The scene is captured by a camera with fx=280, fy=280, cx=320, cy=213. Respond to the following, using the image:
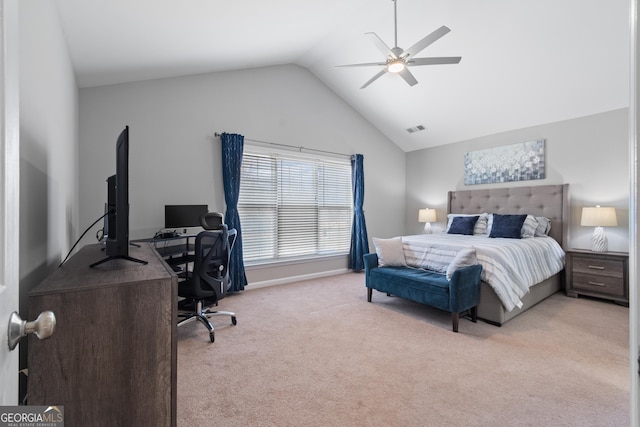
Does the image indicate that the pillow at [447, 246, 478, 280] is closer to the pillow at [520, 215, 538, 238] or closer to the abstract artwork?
the pillow at [520, 215, 538, 238]

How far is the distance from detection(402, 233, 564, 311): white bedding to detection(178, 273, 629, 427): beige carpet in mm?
370

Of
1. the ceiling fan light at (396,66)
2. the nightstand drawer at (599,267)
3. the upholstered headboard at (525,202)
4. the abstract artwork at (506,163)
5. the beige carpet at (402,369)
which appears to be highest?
the ceiling fan light at (396,66)

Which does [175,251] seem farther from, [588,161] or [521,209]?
[588,161]

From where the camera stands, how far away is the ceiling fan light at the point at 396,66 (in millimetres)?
2685

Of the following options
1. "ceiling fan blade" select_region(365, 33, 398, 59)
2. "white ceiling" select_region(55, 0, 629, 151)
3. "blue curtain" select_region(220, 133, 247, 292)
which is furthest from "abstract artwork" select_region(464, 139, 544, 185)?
"blue curtain" select_region(220, 133, 247, 292)

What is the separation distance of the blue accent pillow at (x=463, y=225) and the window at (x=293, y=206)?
1.78 metres

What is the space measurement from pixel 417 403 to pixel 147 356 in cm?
154

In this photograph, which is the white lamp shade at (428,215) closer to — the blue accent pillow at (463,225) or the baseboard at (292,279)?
the blue accent pillow at (463,225)

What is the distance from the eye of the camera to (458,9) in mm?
3045

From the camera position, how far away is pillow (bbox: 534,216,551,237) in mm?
4055

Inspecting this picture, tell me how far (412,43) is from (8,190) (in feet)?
13.5

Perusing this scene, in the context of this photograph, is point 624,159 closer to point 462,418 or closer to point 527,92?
point 527,92

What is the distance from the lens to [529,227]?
3982mm

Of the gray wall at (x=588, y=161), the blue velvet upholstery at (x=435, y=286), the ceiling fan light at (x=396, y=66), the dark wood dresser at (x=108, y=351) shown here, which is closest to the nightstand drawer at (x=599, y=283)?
the gray wall at (x=588, y=161)
